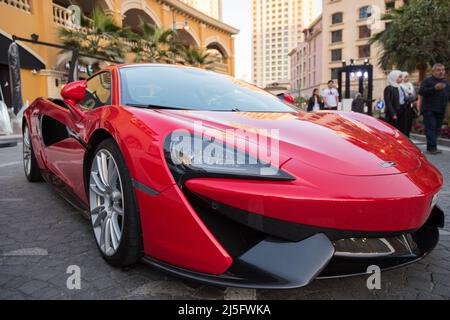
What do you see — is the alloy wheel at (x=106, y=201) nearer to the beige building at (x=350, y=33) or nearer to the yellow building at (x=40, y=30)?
the yellow building at (x=40, y=30)

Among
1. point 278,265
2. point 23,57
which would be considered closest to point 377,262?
point 278,265

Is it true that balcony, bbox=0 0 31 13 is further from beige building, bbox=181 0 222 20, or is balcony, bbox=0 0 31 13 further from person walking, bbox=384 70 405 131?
beige building, bbox=181 0 222 20

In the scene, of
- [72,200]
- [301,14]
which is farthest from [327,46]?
[301,14]

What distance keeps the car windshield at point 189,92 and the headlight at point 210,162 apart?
0.61 metres

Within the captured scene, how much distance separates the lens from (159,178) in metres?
1.59

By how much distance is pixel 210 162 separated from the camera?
1559 millimetres

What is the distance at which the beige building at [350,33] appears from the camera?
5028cm

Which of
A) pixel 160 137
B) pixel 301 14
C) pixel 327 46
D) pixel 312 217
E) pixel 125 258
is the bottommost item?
pixel 125 258

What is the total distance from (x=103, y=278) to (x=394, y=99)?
687cm

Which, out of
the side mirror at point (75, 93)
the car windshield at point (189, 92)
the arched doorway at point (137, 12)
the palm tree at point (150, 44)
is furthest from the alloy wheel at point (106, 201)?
the arched doorway at point (137, 12)

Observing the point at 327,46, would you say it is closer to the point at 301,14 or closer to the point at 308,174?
the point at 308,174

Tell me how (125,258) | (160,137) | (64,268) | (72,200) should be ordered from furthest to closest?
(72,200)
(64,268)
(125,258)
(160,137)

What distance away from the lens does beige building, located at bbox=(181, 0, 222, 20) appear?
59.9 meters

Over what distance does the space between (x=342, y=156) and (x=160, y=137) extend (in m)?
0.81
